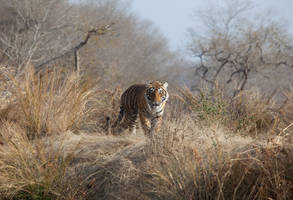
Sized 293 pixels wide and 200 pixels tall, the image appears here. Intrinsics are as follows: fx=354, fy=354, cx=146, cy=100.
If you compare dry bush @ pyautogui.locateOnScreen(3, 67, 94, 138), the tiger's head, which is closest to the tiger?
the tiger's head

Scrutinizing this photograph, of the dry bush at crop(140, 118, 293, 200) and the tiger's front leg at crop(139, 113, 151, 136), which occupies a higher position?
the tiger's front leg at crop(139, 113, 151, 136)

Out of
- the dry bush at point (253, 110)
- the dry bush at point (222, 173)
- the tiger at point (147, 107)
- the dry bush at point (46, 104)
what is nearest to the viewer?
the dry bush at point (222, 173)

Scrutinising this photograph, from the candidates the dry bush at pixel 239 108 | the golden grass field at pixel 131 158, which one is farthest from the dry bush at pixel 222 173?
the dry bush at pixel 239 108

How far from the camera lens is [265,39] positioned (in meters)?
16.3

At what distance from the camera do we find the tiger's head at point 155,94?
5.84 meters

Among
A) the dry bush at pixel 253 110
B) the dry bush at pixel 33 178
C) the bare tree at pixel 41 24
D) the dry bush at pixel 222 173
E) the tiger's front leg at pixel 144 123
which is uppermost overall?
the bare tree at pixel 41 24

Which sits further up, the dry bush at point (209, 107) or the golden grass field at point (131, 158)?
the dry bush at point (209, 107)

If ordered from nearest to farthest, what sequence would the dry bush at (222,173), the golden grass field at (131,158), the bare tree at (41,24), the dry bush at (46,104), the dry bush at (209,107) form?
the dry bush at (222,173), the golden grass field at (131,158), the dry bush at (46,104), the dry bush at (209,107), the bare tree at (41,24)

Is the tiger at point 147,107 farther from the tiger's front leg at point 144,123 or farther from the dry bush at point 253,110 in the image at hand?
the dry bush at point 253,110

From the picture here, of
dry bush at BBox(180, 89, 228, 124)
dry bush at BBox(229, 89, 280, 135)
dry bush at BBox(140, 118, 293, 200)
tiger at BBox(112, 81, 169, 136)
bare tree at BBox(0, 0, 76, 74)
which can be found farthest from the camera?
bare tree at BBox(0, 0, 76, 74)

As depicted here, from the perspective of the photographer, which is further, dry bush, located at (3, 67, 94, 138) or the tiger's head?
the tiger's head

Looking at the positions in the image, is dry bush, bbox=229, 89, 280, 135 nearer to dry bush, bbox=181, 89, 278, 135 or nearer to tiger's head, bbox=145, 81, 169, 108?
dry bush, bbox=181, 89, 278, 135

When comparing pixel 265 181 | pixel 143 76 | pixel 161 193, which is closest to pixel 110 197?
pixel 161 193

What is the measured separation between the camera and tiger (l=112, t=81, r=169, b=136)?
5875mm
